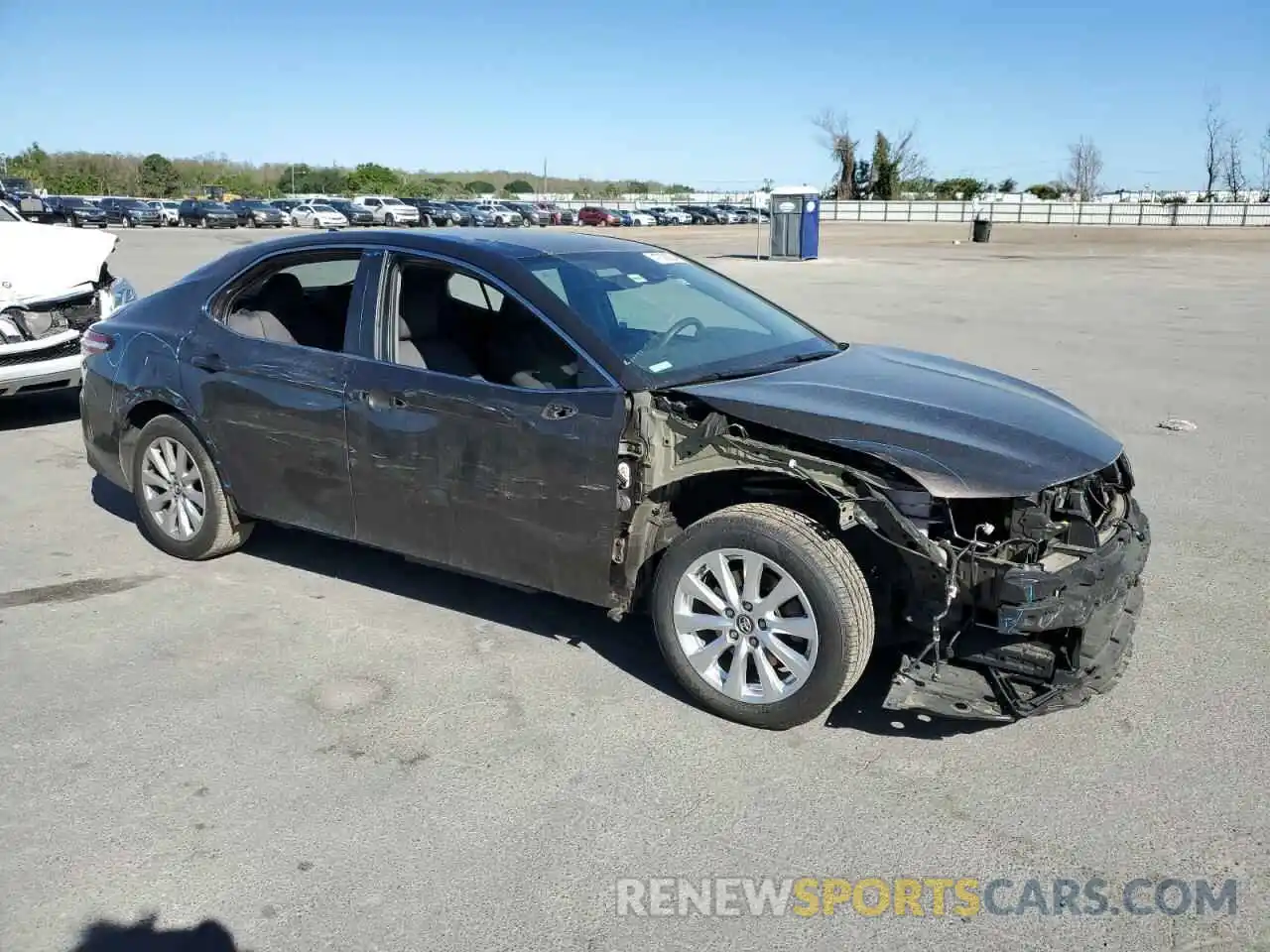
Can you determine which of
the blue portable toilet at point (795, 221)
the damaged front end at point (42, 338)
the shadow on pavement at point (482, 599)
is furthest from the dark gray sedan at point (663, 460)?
the blue portable toilet at point (795, 221)

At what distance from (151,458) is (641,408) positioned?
2.99 m

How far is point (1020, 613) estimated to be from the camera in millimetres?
3529

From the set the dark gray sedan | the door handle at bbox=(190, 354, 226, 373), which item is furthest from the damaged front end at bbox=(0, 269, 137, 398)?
the door handle at bbox=(190, 354, 226, 373)

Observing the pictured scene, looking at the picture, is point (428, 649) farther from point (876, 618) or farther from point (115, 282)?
point (115, 282)

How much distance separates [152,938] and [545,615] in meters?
2.43

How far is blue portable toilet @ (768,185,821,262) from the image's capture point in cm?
3048

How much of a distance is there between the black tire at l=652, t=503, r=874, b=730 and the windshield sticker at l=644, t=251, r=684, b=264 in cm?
187

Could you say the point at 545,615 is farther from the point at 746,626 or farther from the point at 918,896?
the point at 918,896

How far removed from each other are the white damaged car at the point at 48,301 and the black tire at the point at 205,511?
11.3 feet

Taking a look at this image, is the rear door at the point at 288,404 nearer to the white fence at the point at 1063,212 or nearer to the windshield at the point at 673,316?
the windshield at the point at 673,316

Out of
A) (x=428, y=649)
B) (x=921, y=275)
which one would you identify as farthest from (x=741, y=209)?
(x=428, y=649)

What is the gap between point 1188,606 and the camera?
5.10m

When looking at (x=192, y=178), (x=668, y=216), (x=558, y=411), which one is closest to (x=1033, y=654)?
(x=558, y=411)

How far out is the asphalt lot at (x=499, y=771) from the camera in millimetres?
3004
